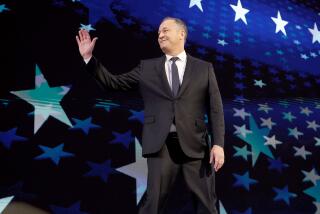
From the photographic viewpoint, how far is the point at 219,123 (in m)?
1.88

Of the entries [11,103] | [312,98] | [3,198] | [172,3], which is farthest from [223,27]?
[3,198]

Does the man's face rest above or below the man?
above

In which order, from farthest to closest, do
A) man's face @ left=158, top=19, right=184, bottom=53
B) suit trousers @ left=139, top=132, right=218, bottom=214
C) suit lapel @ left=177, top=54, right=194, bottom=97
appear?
1. man's face @ left=158, top=19, right=184, bottom=53
2. suit lapel @ left=177, top=54, right=194, bottom=97
3. suit trousers @ left=139, top=132, right=218, bottom=214

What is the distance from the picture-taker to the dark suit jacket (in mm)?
1800

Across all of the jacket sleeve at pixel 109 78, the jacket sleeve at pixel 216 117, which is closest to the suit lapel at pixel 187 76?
the jacket sleeve at pixel 216 117

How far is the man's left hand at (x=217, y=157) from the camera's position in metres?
1.79

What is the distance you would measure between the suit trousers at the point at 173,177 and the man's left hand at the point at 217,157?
0.17 ft

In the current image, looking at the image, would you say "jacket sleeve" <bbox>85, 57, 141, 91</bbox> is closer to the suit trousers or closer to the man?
the man

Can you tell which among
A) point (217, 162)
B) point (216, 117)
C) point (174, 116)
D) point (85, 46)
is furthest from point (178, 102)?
point (85, 46)

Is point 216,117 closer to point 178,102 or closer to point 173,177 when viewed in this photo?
point 178,102

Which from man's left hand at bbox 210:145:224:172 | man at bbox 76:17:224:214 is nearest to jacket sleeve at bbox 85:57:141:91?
man at bbox 76:17:224:214

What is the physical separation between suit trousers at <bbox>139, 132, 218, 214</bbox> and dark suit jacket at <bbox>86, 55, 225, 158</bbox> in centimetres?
4

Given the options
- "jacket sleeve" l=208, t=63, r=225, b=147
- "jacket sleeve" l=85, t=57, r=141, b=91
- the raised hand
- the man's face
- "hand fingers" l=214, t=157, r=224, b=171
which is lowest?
"hand fingers" l=214, t=157, r=224, b=171

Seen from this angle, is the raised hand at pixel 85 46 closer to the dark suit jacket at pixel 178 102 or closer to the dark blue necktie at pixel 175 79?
the dark suit jacket at pixel 178 102
